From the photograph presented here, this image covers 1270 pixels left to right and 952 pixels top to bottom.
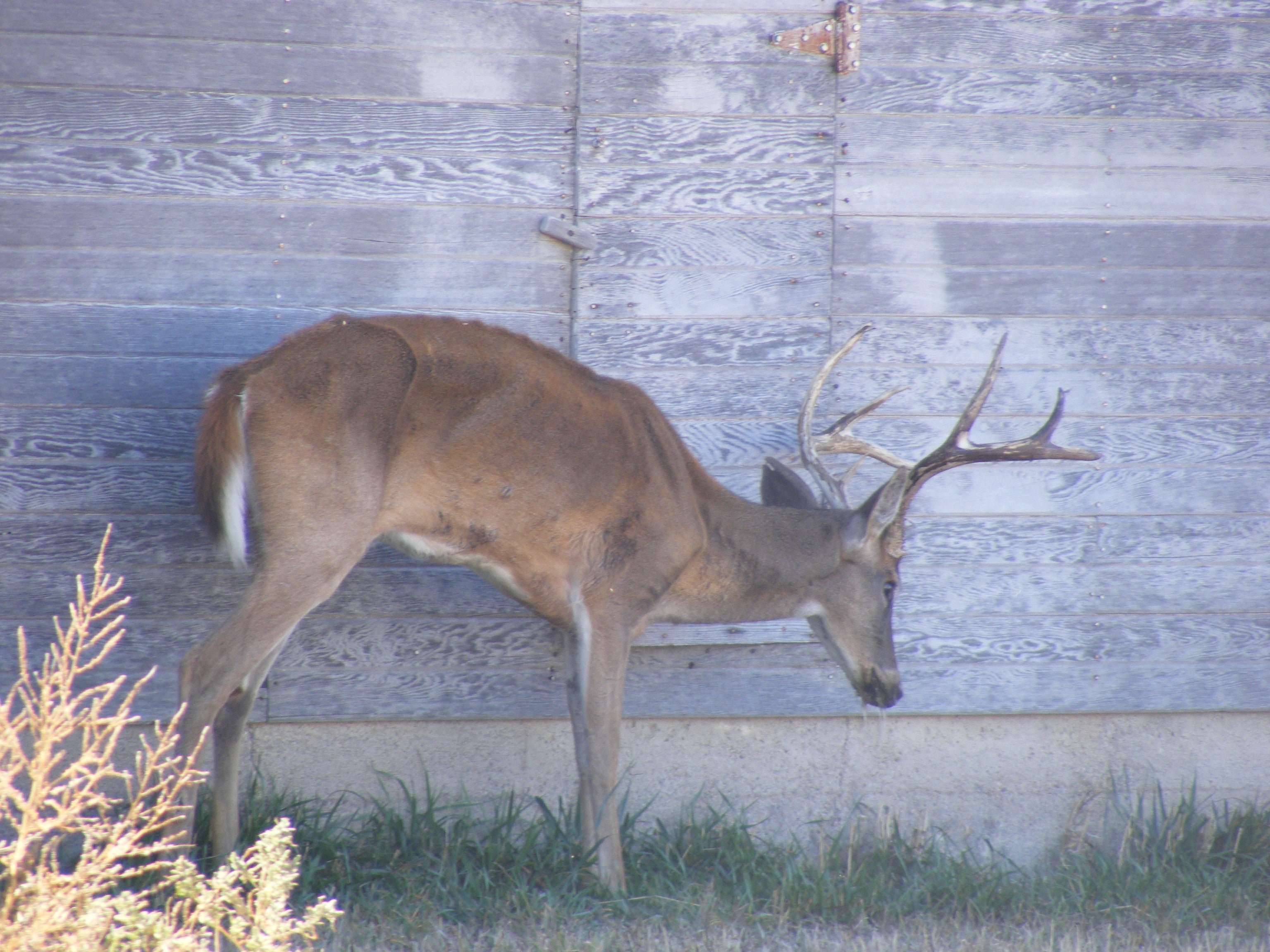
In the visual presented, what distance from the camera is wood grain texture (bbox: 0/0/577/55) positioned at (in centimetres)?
392

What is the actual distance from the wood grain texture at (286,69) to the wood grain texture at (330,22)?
0.03m

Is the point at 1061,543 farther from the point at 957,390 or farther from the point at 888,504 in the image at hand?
the point at 888,504

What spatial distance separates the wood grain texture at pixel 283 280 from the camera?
3982 mm

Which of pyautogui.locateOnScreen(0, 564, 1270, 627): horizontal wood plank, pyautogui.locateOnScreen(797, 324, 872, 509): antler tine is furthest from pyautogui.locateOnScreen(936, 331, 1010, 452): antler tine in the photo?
pyautogui.locateOnScreen(0, 564, 1270, 627): horizontal wood plank

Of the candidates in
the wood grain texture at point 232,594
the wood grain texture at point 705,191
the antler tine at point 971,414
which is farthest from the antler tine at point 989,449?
the wood grain texture at point 232,594

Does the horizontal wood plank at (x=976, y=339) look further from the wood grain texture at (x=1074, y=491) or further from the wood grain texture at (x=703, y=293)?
the wood grain texture at (x=1074, y=491)

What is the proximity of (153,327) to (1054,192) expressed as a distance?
344 centimetres

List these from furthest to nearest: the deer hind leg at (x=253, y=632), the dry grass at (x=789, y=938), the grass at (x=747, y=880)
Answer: the grass at (x=747, y=880)
the dry grass at (x=789, y=938)
the deer hind leg at (x=253, y=632)

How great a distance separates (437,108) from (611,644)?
2.02 m

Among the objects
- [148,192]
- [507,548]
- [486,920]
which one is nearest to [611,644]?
[507,548]

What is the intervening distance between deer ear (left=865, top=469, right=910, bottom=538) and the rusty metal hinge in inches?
62.7

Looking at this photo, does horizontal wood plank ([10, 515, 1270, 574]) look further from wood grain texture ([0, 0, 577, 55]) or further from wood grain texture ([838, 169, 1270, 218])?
wood grain texture ([0, 0, 577, 55])

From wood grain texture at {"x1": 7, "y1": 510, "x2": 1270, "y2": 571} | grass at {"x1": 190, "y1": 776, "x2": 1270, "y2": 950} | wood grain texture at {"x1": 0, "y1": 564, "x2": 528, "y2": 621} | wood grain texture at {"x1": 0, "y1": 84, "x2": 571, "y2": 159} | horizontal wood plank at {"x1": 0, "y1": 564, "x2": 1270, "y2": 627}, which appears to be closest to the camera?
grass at {"x1": 190, "y1": 776, "x2": 1270, "y2": 950}

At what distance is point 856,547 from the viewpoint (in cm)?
420
